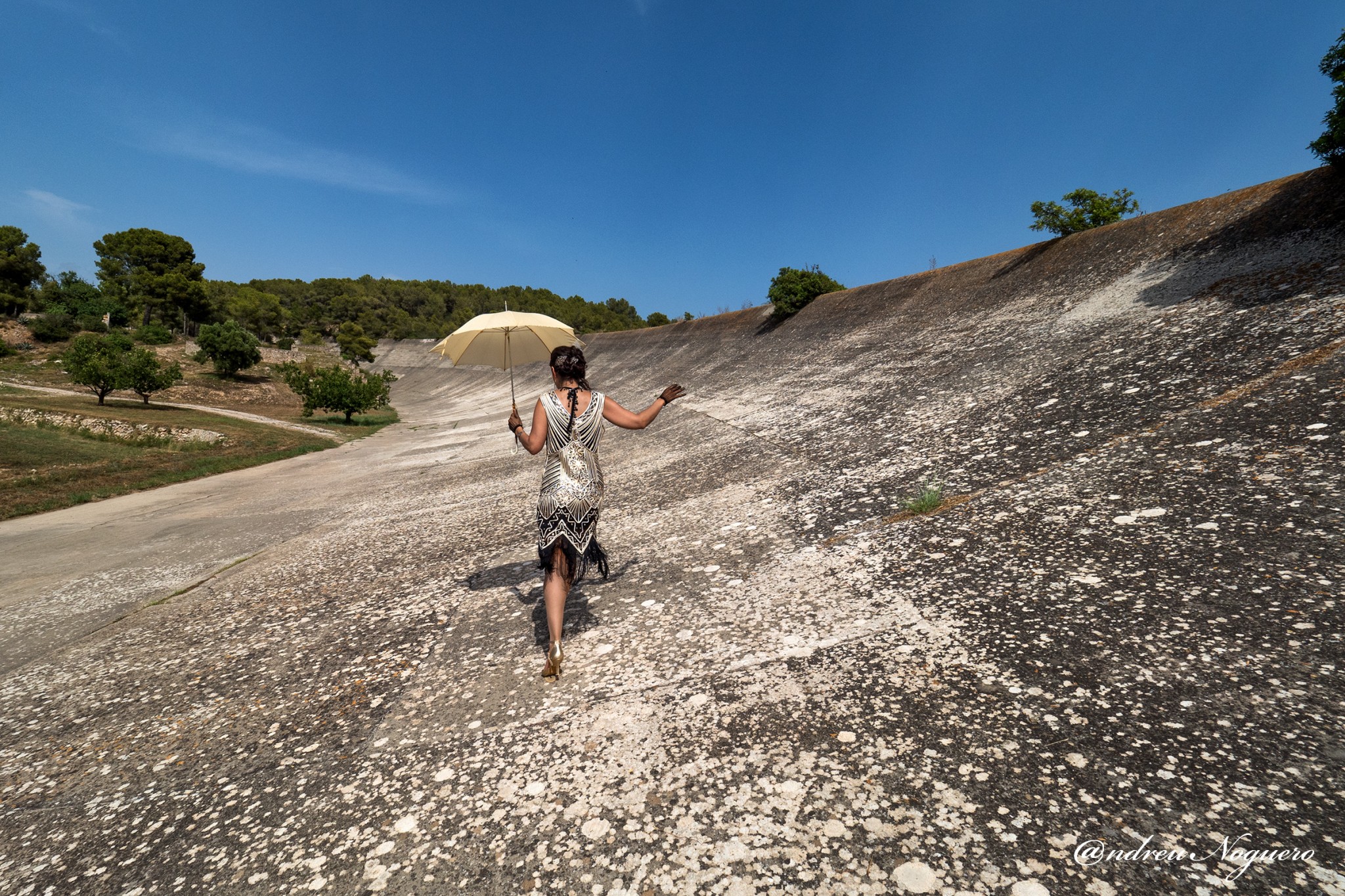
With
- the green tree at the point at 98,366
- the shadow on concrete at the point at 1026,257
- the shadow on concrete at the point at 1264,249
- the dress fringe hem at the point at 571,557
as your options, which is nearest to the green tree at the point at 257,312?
the green tree at the point at 98,366

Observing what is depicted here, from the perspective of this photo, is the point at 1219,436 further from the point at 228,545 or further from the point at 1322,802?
the point at 228,545

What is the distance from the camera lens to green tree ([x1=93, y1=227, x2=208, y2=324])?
65.1 metres

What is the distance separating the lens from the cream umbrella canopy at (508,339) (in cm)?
527

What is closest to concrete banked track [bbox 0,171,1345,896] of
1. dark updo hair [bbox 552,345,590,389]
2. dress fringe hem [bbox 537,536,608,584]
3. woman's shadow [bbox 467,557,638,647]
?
woman's shadow [bbox 467,557,638,647]

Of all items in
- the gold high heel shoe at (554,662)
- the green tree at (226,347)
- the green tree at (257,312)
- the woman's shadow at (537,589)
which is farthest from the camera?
the green tree at (257,312)

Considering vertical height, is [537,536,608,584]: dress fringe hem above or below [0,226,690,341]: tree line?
below

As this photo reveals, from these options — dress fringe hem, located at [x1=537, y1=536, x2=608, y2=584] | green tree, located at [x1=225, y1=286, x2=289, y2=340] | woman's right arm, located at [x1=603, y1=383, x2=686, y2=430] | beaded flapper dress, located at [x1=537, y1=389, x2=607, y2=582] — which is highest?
green tree, located at [x1=225, y1=286, x2=289, y2=340]

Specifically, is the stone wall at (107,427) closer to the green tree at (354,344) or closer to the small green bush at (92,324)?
the small green bush at (92,324)

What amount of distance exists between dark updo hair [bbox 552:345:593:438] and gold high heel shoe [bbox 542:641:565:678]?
1449 millimetres

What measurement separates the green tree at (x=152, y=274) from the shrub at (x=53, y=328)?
946 cm

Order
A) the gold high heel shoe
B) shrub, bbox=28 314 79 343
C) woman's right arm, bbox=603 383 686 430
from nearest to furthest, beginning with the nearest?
the gold high heel shoe → woman's right arm, bbox=603 383 686 430 → shrub, bbox=28 314 79 343

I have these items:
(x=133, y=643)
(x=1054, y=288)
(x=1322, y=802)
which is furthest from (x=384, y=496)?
(x=1054, y=288)

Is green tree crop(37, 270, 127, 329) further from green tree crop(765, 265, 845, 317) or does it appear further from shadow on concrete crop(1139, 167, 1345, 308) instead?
shadow on concrete crop(1139, 167, 1345, 308)

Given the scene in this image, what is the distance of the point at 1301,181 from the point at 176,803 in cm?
1854
